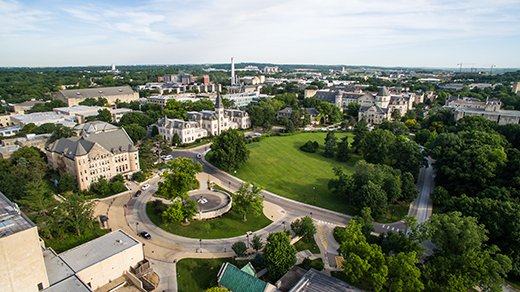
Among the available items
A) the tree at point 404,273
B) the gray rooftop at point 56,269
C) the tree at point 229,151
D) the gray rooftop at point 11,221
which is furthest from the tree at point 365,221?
the gray rooftop at point 11,221

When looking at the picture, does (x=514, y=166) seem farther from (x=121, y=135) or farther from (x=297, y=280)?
(x=121, y=135)

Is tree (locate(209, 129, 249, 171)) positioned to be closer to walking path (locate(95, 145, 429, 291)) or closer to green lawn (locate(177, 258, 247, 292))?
walking path (locate(95, 145, 429, 291))

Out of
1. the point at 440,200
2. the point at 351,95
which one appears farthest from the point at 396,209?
the point at 351,95

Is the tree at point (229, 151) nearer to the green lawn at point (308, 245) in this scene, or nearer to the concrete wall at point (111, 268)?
the green lawn at point (308, 245)

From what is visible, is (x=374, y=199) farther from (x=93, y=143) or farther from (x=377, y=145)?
(x=93, y=143)

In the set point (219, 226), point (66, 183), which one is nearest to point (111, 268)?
point (219, 226)

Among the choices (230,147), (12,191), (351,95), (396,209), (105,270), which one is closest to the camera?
(105,270)

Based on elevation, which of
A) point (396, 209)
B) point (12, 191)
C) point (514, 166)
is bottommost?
point (396, 209)
